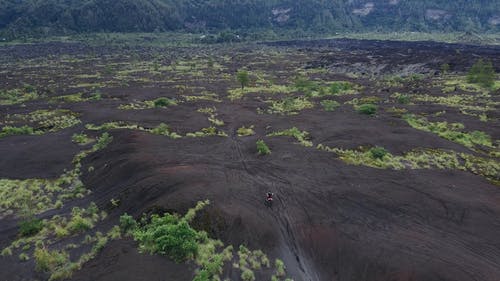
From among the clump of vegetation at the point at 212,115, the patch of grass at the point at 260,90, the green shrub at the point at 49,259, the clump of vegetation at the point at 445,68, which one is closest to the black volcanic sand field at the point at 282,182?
the green shrub at the point at 49,259

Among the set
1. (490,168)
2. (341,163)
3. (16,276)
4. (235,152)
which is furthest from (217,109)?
(16,276)

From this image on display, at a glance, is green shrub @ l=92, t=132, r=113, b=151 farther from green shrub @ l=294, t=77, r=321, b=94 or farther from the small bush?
green shrub @ l=294, t=77, r=321, b=94

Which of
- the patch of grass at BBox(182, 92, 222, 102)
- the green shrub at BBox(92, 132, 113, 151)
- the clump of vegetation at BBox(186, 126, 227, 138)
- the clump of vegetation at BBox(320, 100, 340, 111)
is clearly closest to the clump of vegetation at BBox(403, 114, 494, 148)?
the clump of vegetation at BBox(320, 100, 340, 111)

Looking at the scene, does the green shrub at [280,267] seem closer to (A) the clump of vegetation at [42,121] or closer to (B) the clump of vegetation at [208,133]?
(B) the clump of vegetation at [208,133]

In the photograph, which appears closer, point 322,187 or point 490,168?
point 322,187

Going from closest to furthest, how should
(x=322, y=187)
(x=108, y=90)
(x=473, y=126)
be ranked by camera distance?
(x=322, y=187) < (x=473, y=126) < (x=108, y=90)

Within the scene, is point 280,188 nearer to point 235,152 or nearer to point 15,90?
point 235,152

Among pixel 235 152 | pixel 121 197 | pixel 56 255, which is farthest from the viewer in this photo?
pixel 235 152
